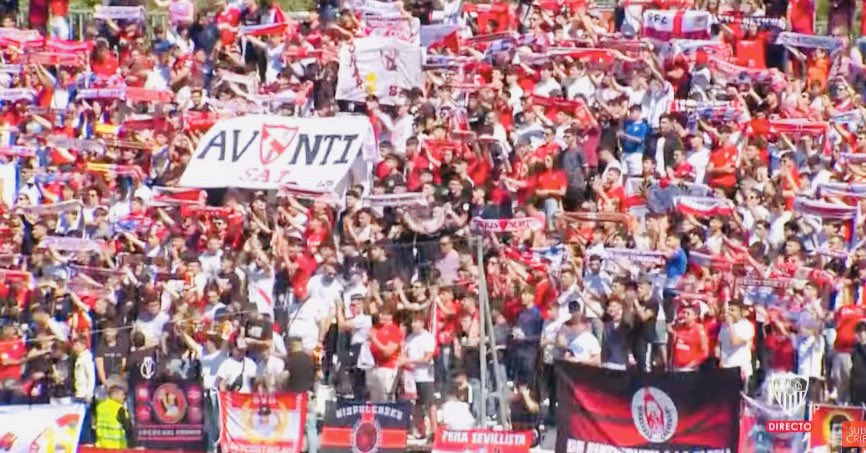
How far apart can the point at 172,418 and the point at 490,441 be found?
317 centimetres

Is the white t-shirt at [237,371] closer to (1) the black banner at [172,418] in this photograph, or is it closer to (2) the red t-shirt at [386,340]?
(1) the black banner at [172,418]

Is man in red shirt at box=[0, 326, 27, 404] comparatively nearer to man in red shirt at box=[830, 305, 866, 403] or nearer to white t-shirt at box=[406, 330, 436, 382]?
white t-shirt at box=[406, 330, 436, 382]

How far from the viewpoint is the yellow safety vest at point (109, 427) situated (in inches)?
981

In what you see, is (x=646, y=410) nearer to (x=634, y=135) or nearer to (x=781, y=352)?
(x=781, y=352)

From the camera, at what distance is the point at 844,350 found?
24172 mm

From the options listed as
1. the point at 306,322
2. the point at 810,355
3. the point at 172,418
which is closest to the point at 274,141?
the point at 306,322

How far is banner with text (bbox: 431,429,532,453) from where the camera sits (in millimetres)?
23891

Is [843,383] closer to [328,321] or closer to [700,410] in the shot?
[700,410]

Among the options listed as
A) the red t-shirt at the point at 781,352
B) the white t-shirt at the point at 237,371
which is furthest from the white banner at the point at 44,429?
the red t-shirt at the point at 781,352

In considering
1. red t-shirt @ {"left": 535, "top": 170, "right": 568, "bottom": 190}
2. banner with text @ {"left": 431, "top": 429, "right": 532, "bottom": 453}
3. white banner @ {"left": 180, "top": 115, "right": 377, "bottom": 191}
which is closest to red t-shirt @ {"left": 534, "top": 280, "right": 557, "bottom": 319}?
banner with text @ {"left": 431, "top": 429, "right": 532, "bottom": 453}

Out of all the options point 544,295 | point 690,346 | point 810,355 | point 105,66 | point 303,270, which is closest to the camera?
point 810,355

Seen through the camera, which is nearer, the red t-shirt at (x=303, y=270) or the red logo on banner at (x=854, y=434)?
the red logo on banner at (x=854, y=434)

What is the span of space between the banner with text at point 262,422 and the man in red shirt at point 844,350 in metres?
5.03

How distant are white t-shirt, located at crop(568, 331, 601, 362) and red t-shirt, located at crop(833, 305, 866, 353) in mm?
2269
